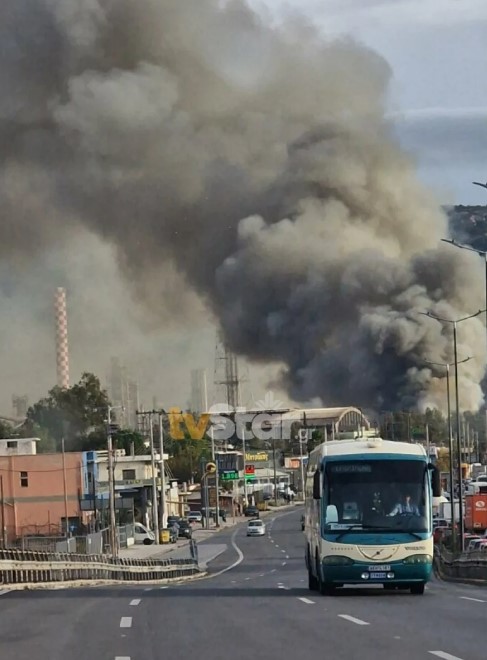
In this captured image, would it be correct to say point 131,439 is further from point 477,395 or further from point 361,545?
point 361,545

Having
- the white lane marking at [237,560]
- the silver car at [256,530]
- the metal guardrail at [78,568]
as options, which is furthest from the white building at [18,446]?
the metal guardrail at [78,568]

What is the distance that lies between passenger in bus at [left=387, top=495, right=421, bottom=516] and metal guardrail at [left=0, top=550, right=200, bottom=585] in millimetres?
11355

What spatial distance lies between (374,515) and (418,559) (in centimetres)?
108

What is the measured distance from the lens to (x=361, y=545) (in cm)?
2369

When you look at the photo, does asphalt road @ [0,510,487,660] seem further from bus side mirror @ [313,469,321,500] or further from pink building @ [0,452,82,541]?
pink building @ [0,452,82,541]

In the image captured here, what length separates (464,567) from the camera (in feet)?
121

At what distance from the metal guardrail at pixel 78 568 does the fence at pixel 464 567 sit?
32.5 ft

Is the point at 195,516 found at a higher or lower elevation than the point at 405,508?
lower

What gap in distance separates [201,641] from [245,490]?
117 m

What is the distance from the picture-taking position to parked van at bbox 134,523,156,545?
87.0 m

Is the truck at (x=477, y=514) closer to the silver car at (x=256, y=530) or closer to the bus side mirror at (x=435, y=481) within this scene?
the silver car at (x=256, y=530)

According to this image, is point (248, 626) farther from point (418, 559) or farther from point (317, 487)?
point (317, 487)

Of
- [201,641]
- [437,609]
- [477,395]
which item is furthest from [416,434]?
[201,641]

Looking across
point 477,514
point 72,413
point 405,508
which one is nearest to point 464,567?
point 405,508
